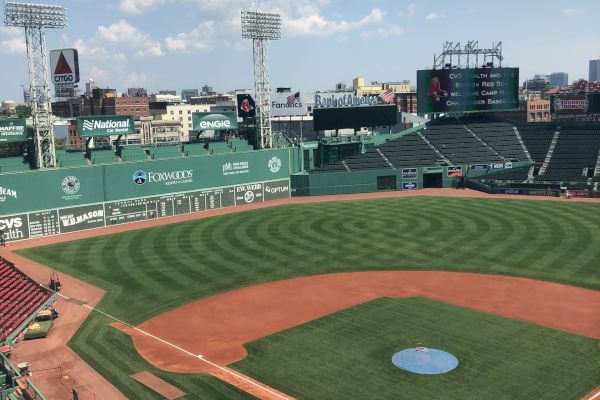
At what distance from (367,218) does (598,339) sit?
34851 millimetres

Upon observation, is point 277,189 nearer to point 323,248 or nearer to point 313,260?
point 323,248

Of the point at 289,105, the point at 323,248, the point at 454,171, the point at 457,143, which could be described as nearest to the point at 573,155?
the point at 457,143

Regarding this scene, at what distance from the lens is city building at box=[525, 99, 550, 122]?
170 meters

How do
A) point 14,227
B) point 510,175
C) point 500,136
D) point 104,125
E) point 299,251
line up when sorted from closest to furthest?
point 299,251
point 14,227
point 104,125
point 510,175
point 500,136

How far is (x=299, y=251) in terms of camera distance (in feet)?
162

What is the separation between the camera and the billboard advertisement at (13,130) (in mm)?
59281

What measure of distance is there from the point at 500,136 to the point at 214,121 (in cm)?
4899

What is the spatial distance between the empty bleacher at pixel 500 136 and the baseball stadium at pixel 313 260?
0.53 metres

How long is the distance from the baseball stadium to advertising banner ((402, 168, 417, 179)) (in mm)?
310

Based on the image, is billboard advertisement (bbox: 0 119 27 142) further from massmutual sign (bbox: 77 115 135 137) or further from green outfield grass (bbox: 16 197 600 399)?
green outfield grass (bbox: 16 197 600 399)

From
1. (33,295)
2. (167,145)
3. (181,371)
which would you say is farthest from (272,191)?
(181,371)

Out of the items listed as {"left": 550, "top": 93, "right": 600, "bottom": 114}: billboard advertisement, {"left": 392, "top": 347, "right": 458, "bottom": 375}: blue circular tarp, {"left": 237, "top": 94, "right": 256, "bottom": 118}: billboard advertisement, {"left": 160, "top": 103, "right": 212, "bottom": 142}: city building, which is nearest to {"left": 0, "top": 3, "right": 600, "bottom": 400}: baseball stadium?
{"left": 392, "top": 347, "right": 458, "bottom": 375}: blue circular tarp

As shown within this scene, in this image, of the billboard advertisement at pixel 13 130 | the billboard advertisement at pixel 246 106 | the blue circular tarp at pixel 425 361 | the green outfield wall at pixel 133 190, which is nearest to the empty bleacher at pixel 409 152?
the green outfield wall at pixel 133 190

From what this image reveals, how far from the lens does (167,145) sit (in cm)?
7375
